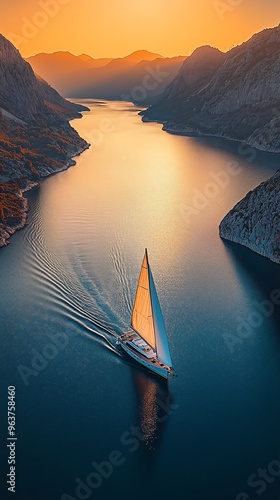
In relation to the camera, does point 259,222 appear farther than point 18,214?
No

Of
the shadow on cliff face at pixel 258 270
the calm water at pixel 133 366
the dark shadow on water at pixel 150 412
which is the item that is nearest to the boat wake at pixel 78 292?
the calm water at pixel 133 366

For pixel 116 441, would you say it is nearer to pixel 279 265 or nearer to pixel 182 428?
pixel 182 428

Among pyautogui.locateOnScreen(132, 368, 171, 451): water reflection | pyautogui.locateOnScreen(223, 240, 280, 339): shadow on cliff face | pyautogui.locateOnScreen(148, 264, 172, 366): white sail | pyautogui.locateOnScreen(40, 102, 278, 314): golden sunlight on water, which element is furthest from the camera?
pyautogui.locateOnScreen(40, 102, 278, 314): golden sunlight on water

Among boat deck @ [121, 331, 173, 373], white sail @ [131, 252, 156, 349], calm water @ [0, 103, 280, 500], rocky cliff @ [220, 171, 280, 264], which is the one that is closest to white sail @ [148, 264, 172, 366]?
white sail @ [131, 252, 156, 349]

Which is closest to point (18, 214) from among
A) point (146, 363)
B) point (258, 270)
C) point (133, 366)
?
point (258, 270)

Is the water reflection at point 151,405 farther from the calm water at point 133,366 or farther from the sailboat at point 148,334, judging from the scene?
the sailboat at point 148,334

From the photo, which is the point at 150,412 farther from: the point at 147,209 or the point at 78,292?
the point at 147,209

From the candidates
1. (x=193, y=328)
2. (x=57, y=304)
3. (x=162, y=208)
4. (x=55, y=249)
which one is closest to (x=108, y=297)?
(x=57, y=304)

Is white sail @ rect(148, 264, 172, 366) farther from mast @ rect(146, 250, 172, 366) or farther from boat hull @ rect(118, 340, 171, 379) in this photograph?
boat hull @ rect(118, 340, 171, 379)
